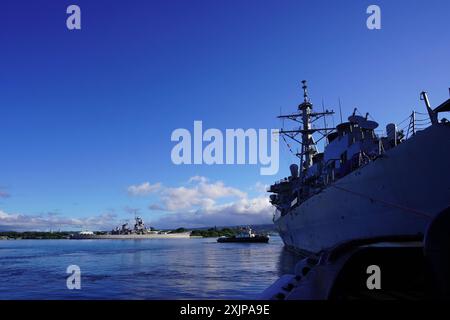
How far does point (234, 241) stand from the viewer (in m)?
127

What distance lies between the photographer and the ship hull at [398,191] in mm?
17781

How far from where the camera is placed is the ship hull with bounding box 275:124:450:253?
17.8 meters

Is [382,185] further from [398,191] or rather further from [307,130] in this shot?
[307,130]

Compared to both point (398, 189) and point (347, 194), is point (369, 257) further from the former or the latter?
point (347, 194)

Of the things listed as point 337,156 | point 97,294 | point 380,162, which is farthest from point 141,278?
point 337,156

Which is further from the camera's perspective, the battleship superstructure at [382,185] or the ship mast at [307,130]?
the ship mast at [307,130]

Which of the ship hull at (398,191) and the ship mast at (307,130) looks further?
the ship mast at (307,130)

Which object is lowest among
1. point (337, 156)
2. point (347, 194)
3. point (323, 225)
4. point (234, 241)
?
point (234, 241)

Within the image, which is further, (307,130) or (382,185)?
(307,130)

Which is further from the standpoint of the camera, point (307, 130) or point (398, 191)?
point (307, 130)

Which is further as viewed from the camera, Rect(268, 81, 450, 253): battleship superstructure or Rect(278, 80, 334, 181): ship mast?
Rect(278, 80, 334, 181): ship mast

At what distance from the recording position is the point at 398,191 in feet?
66.5

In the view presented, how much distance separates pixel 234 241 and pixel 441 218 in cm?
12508

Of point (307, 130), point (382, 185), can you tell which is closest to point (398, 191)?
point (382, 185)
